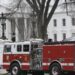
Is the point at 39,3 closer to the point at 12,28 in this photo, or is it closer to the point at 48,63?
the point at 48,63

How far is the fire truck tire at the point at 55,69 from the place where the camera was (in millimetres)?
27044

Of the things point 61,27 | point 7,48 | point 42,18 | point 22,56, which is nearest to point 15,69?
point 22,56

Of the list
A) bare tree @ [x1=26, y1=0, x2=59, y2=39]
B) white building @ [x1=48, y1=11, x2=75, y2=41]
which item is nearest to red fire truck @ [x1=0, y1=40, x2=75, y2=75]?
Answer: bare tree @ [x1=26, y1=0, x2=59, y2=39]

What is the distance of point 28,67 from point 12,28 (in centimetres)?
7383

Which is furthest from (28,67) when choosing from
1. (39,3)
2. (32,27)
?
(32,27)

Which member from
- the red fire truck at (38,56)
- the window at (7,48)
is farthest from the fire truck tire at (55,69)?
the window at (7,48)

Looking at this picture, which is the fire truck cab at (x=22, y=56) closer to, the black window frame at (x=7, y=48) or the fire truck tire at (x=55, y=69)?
the black window frame at (x=7, y=48)

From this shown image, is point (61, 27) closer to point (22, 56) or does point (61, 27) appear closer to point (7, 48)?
point (7, 48)

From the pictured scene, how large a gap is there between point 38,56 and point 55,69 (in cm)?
196

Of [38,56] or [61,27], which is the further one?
[61,27]

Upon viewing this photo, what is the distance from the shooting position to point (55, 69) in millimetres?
27266

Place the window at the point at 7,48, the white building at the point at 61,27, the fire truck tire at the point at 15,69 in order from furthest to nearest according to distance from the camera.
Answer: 1. the white building at the point at 61,27
2. the window at the point at 7,48
3. the fire truck tire at the point at 15,69

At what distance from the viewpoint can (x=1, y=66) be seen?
31.8 m

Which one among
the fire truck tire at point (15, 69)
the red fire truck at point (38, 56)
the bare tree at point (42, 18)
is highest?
the bare tree at point (42, 18)
